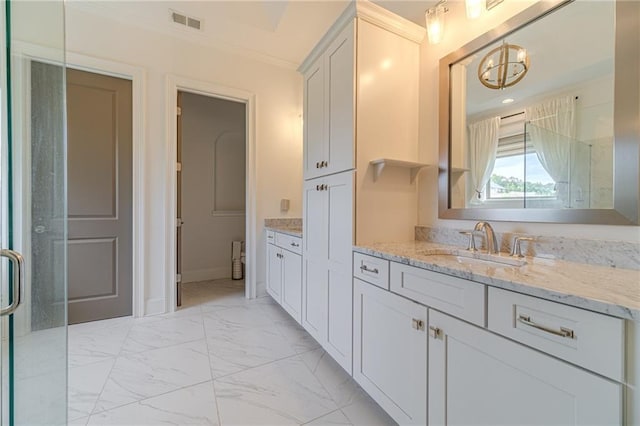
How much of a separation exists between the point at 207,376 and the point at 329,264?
1.04 metres

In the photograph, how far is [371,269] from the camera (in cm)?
140

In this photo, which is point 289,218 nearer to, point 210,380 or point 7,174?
point 210,380

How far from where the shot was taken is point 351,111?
1585 millimetres

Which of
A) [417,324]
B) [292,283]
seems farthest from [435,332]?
[292,283]

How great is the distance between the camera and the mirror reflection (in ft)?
3.47

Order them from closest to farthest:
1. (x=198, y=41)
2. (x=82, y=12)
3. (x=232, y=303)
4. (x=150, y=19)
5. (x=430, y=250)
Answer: (x=430, y=250)
(x=82, y=12)
(x=150, y=19)
(x=198, y=41)
(x=232, y=303)

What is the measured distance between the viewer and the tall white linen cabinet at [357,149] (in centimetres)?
157

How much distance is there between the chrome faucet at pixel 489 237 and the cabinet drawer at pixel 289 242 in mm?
1316

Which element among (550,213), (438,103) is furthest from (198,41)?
(550,213)

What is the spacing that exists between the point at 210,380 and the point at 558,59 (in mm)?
2490

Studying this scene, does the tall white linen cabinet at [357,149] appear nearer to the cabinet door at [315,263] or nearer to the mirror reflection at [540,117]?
the cabinet door at [315,263]

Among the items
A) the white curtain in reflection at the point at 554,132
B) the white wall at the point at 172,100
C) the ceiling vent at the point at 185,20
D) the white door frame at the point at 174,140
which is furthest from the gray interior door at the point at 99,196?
the white curtain in reflection at the point at 554,132

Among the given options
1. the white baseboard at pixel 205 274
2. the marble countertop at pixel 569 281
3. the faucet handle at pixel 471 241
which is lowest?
the white baseboard at pixel 205 274

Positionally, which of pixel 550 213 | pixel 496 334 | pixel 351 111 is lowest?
pixel 496 334
